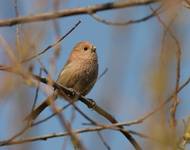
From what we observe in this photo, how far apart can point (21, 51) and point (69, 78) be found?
441 cm

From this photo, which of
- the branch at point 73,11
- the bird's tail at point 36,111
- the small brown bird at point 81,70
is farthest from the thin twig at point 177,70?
the small brown bird at point 81,70

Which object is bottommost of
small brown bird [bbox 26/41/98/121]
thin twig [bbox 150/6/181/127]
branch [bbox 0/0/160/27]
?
thin twig [bbox 150/6/181/127]

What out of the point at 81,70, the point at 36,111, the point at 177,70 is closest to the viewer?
the point at 177,70

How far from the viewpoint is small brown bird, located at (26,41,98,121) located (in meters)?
7.06

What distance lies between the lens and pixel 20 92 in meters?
2.57

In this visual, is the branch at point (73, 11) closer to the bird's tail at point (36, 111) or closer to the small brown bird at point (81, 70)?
the bird's tail at point (36, 111)

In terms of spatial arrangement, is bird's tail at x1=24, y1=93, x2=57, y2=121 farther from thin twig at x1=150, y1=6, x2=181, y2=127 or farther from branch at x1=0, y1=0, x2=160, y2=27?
thin twig at x1=150, y1=6, x2=181, y2=127

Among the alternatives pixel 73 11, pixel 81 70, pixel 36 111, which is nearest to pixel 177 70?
pixel 73 11

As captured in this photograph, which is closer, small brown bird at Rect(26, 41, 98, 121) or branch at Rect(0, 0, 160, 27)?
branch at Rect(0, 0, 160, 27)

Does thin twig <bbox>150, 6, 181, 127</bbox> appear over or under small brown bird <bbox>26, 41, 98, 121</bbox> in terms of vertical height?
under

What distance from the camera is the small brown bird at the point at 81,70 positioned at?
7062 millimetres

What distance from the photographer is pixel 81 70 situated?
23.8 ft

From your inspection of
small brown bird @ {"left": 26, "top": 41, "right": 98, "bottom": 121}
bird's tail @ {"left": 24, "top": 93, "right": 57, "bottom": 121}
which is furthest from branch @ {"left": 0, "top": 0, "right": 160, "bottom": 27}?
small brown bird @ {"left": 26, "top": 41, "right": 98, "bottom": 121}

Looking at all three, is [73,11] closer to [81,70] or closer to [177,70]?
[177,70]
